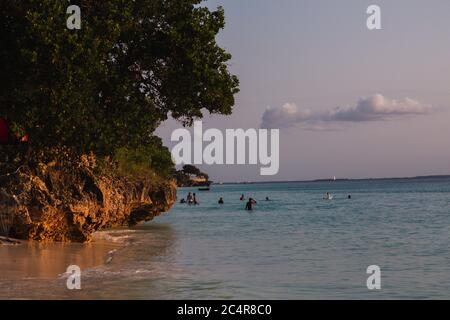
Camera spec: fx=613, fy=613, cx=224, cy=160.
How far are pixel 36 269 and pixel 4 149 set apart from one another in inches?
287

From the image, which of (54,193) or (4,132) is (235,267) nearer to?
(54,193)

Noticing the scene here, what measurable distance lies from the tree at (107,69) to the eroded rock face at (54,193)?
6.87ft

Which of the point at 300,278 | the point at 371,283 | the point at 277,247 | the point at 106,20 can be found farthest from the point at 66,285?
the point at 277,247

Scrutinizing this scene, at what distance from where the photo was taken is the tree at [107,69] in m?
19.7

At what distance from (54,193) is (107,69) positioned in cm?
575

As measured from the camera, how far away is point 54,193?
24062mm

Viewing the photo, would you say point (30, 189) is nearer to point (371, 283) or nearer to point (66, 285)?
point (66, 285)
